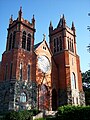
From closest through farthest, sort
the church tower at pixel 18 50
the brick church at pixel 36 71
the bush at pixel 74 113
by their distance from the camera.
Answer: the bush at pixel 74 113 → the brick church at pixel 36 71 → the church tower at pixel 18 50

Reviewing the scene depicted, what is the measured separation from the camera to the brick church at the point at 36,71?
102 feet

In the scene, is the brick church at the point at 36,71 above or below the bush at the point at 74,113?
above

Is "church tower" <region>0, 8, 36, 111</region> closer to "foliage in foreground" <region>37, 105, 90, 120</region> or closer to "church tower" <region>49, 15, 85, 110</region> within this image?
"church tower" <region>49, 15, 85, 110</region>

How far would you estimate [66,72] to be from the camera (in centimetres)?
3872

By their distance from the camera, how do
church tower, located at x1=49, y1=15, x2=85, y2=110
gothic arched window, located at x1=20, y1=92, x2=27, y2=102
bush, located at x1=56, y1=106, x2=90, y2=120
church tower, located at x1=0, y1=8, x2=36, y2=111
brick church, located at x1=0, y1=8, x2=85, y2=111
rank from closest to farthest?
bush, located at x1=56, y1=106, x2=90, y2=120 → church tower, located at x1=0, y1=8, x2=36, y2=111 → gothic arched window, located at x1=20, y1=92, x2=27, y2=102 → brick church, located at x1=0, y1=8, x2=85, y2=111 → church tower, located at x1=49, y1=15, x2=85, y2=110

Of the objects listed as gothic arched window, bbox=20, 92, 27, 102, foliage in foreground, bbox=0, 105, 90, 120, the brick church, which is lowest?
foliage in foreground, bbox=0, 105, 90, 120

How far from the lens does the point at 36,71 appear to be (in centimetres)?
3484

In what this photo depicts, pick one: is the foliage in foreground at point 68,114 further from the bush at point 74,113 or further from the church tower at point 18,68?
the church tower at point 18,68

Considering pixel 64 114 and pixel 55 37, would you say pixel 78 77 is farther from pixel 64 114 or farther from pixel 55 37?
pixel 64 114

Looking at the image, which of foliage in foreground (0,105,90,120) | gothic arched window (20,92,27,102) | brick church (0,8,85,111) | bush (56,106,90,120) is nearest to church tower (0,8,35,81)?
brick church (0,8,85,111)

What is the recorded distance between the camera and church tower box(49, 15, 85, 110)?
122 ft

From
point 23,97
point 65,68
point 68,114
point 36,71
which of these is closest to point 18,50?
point 36,71

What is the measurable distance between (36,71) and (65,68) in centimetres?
728

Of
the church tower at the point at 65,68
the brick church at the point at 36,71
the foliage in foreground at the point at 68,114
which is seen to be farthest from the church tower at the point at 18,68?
the church tower at the point at 65,68
